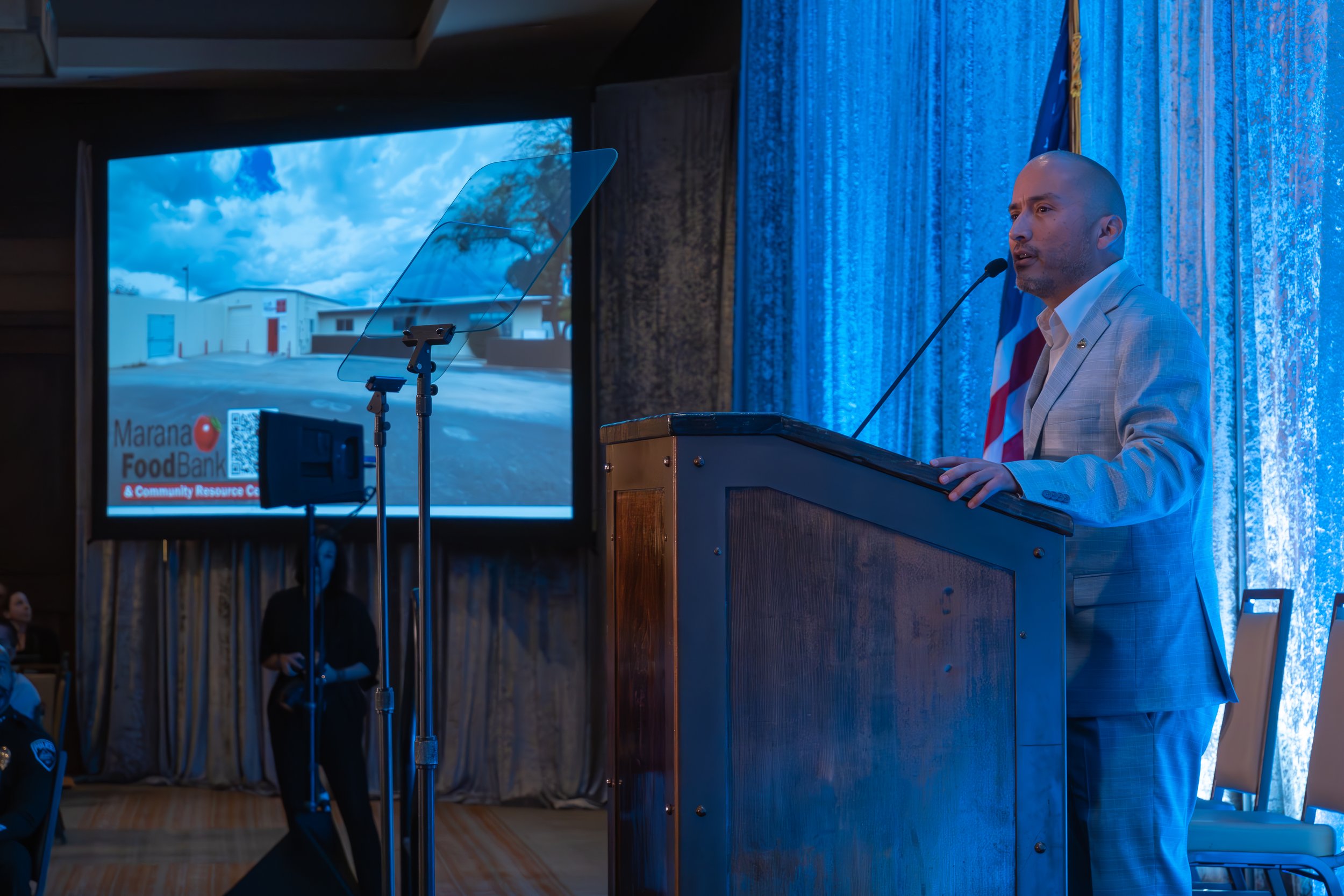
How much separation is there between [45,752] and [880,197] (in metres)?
2.74

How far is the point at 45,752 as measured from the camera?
116 inches

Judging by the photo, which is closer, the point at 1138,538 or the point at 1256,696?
the point at 1138,538

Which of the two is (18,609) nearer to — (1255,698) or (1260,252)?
(1255,698)

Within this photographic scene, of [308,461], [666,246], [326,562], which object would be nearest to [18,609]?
[326,562]

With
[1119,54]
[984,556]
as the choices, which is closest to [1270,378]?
[1119,54]

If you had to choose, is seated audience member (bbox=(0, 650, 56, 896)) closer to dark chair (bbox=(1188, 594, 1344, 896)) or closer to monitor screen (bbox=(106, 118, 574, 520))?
monitor screen (bbox=(106, 118, 574, 520))

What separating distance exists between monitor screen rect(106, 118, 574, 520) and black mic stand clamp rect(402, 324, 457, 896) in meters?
2.77

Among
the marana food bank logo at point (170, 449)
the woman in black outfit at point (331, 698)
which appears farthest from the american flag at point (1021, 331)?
the marana food bank logo at point (170, 449)

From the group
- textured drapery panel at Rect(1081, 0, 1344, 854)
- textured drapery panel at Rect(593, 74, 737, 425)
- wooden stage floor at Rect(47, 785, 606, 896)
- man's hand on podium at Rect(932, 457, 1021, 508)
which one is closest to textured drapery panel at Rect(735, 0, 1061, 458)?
textured drapery panel at Rect(1081, 0, 1344, 854)

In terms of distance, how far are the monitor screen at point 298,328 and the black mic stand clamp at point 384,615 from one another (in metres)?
2.50

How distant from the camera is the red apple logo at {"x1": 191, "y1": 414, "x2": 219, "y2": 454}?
534 centimetres

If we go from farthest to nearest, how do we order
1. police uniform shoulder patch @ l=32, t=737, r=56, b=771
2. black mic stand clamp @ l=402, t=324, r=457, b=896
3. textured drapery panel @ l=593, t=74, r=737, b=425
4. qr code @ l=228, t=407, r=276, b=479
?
qr code @ l=228, t=407, r=276, b=479 → textured drapery panel @ l=593, t=74, r=737, b=425 → police uniform shoulder patch @ l=32, t=737, r=56, b=771 → black mic stand clamp @ l=402, t=324, r=457, b=896

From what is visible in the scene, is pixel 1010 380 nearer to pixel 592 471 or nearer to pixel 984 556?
pixel 984 556

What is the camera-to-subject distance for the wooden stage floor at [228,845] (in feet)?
12.8
